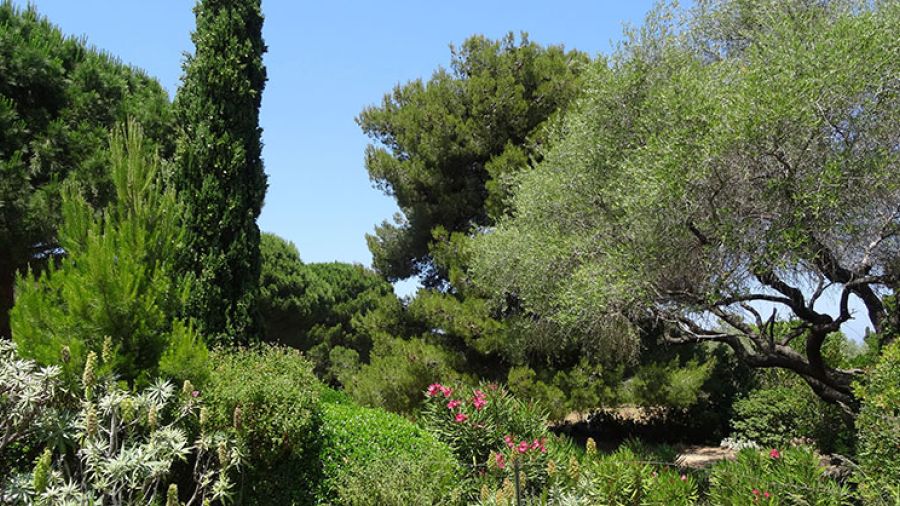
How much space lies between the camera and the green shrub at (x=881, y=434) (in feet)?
17.7

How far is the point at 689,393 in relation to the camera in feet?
43.9

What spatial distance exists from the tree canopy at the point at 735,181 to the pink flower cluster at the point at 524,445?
2530 millimetres

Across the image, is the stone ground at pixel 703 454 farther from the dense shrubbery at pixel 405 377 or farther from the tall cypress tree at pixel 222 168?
the tall cypress tree at pixel 222 168

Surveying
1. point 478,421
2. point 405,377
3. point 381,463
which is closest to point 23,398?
point 381,463

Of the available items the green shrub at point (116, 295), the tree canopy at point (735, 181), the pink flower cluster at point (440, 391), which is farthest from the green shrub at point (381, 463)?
the tree canopy at point (735, 181)

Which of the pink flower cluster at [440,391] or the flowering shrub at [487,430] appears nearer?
the flowering shrub at [487,430]

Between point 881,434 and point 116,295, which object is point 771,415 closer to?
point 881,434

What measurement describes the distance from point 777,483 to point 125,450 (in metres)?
5.31

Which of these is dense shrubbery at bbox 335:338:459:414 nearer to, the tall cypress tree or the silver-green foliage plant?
the tall cypress tree

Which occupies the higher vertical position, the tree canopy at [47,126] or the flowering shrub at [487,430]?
the tree canopy at [47,126]

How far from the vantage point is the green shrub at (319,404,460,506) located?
19.8 ft

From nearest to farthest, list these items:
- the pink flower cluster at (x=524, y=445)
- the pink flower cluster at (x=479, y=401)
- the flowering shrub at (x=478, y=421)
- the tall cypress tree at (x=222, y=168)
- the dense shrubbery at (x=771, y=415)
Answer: the pink flower cluster at (x=524, y=445) < the flowering shrub at (x=478, y=421) < the pink flower cluster at (x=479, y=401) < the tall cypress tree at (x=222, y=168) < the dense shrubbery at (x=771, y=415)

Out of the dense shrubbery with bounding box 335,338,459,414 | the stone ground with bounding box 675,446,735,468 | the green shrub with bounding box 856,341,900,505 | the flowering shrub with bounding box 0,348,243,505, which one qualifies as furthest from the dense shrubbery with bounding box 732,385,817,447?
the flowering shrub with bounding box 0,348,243,505

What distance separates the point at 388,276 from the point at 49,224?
25.4 feet
